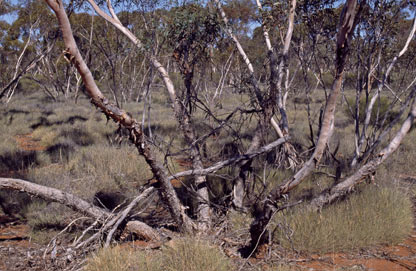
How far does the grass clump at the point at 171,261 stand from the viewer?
316 centimetres

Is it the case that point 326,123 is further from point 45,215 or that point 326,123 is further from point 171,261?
point 45,215

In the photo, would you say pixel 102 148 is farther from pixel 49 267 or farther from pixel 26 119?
pixel 26 119

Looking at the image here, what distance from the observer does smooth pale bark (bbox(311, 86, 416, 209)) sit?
12.5 ft

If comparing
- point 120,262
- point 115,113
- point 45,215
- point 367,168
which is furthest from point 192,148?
point 45,215

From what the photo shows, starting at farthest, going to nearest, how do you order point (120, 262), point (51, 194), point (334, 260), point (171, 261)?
1. point (51, 194)
2. point (334, 260)
3. point (171, 261)
4. point (120, 262)

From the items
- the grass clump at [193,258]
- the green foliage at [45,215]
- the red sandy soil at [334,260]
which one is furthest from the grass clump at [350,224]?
the green foliage at [45,215]

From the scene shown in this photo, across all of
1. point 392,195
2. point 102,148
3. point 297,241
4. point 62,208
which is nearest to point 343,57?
point 297,241

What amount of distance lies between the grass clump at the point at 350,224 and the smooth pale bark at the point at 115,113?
3.67ft

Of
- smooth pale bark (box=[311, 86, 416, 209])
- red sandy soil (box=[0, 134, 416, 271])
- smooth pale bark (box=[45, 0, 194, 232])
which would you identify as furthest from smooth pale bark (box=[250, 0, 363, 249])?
smooth pale bark (box=[45, 0, 194, 232])

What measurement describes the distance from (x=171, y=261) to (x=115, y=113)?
4.38 feet

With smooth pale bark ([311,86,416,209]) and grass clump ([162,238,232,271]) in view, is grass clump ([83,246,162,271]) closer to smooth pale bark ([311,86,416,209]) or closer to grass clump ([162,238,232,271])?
grass clump ([162,238,232,271])

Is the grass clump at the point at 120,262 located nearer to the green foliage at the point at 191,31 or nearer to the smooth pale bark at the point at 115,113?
the smooth pale bark at the point at 115,113

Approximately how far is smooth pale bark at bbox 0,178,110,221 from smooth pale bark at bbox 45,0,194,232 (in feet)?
2.70

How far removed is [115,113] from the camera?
3.22m
